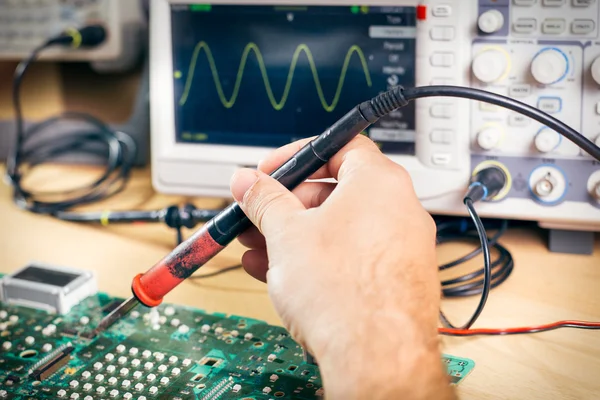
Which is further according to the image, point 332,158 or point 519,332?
point 519,332

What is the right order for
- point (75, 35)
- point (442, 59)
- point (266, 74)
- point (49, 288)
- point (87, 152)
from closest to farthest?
point (49, 288), point (442, 59), point (266, 74), point (75, 35), point (87, 152)

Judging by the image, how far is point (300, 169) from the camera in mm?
753

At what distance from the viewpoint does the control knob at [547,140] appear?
3.31 ft

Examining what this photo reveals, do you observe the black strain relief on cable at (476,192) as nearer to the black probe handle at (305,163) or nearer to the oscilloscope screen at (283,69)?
the oscilloscope screen at (283,69)

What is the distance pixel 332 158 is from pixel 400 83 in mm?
363

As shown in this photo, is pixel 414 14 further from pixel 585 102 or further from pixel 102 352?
pixel 102 352

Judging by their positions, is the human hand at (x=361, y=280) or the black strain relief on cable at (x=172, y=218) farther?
the black strain relief on cable at (x=172, y=218)

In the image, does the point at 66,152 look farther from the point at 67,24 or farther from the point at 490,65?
the point at 490,65

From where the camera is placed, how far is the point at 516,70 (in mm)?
1028

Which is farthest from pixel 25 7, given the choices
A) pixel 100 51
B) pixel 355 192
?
pixel 355 192

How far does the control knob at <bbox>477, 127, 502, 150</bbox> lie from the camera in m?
1.03

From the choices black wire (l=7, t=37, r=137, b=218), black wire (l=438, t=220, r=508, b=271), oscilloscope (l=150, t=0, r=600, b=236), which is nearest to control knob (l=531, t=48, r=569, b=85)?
oscilloscope (l=150, t=0, r=600, b=236)

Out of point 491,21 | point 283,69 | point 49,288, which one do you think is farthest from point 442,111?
point 49,288

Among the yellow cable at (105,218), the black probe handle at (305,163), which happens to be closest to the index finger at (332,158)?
the black probe handle at (305,163)
